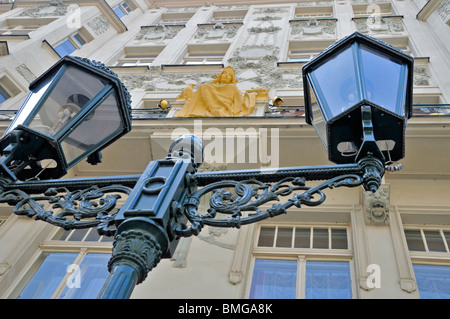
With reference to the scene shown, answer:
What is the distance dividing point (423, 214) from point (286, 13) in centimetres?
1431

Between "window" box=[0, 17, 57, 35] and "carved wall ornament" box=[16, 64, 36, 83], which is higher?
"window" box=[0, 17, 57, 35]

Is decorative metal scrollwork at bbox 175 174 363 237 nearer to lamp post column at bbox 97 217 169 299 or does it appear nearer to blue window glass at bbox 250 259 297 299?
lamp post column at bbox 97 217 169 299

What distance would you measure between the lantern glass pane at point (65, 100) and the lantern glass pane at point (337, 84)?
1606 mm

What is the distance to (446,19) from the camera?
1380 cm

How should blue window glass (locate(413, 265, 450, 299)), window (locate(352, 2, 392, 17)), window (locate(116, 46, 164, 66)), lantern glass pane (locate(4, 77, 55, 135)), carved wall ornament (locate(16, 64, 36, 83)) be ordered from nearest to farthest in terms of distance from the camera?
lantern glass pane (locate(4, 77, 55, 135)) < blue window glass (locate(413, 265, 450, 299)) < carved wall ornament (locate(16, 64, 36, 83)) < window (locate(116, 46, 164, 66)) < window (locate(352, 2, 392, 17))

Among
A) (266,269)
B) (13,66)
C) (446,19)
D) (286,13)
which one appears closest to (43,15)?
(13,66)

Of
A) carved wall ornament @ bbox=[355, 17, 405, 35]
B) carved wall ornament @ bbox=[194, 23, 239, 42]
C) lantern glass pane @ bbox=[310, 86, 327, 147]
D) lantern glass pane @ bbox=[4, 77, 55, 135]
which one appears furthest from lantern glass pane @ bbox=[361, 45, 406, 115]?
carved wall ornament @ bbox=[194, 23, 239, 42]

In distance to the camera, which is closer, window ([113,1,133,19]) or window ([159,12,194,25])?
window ([113,1,133,19])

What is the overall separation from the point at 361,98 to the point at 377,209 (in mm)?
3705

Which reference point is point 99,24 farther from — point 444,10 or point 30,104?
point 30,104

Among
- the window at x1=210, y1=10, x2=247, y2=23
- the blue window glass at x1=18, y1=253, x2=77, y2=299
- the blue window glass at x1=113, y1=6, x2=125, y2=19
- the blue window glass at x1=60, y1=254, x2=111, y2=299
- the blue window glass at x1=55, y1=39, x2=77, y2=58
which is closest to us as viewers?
the blue window glass at x1=60, y1=254, x2=111, y2=299

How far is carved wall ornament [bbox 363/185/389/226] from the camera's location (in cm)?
605

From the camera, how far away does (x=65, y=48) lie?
15.8 metres

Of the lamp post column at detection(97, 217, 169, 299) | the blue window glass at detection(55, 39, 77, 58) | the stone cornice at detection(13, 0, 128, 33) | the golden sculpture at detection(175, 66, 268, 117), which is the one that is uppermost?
the stone cornice at detection(13, 0, 128, 33)
